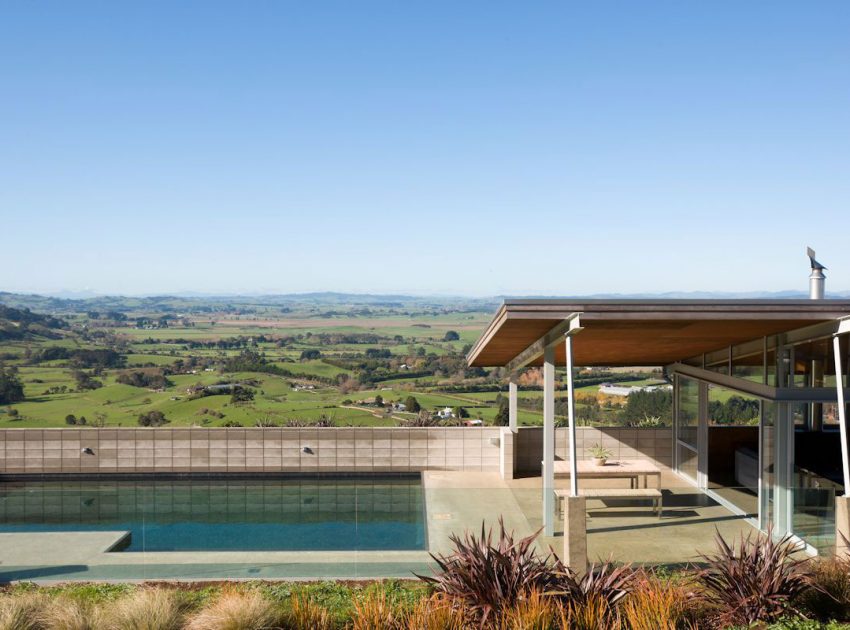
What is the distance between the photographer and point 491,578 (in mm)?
7535

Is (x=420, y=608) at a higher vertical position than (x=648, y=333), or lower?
lower

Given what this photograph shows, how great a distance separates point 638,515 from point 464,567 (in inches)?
257

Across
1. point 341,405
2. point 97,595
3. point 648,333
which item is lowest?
point 341,405

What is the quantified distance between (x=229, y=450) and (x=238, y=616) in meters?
9.99

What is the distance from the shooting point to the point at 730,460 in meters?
16.0

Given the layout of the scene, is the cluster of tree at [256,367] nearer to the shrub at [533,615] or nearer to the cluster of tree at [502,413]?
the cluster of tree at [502,413]

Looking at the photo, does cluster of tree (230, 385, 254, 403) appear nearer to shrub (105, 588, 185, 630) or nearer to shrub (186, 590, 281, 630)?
shrub (105, 588, 185, 630)

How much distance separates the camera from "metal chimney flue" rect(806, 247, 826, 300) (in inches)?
476

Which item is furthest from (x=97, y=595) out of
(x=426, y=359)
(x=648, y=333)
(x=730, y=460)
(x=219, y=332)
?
(x=219, y=332)

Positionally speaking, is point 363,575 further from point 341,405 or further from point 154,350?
point 154,350

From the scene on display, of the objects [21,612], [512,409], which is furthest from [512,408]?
[21,612]

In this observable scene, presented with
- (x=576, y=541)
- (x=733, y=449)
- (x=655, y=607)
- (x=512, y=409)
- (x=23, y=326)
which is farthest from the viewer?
(x=23, y=326)

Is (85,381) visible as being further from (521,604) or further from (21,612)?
(521,604)

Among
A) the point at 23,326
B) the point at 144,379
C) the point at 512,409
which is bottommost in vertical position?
the point at 144,379
